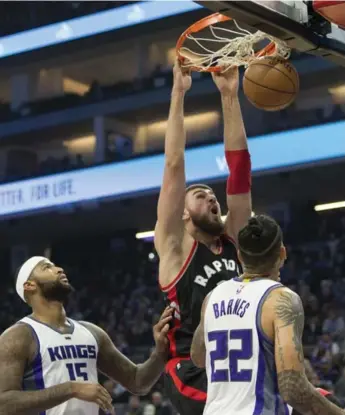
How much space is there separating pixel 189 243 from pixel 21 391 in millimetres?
1068

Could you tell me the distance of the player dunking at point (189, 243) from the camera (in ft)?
13.2

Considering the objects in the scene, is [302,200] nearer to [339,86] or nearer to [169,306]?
[339,86]

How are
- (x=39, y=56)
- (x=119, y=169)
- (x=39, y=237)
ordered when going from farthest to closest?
(x=39, y=237) < (x=39, y=56) < (x=119, y=169)

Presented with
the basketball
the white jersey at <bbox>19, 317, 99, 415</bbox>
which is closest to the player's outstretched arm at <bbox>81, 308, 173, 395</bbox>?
the white jersey at <bbox>19, 317, 99, 415</bbox>

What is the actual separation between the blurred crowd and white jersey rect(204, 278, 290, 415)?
8000 millimetres

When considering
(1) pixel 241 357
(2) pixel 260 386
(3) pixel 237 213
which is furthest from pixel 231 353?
(3) pixel 237 213

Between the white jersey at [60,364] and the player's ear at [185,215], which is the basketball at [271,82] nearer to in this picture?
the player's ear at [185,215]

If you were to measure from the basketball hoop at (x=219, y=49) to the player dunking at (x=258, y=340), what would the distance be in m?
1.41

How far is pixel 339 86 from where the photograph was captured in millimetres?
18641

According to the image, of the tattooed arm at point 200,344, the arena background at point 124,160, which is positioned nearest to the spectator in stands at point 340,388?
the arena background at point 124,160

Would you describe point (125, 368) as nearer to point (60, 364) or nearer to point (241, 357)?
point (60, 364)

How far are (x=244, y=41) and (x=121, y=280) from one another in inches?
618

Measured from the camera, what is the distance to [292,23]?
153 inches

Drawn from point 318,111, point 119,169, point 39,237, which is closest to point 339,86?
point 318,111
